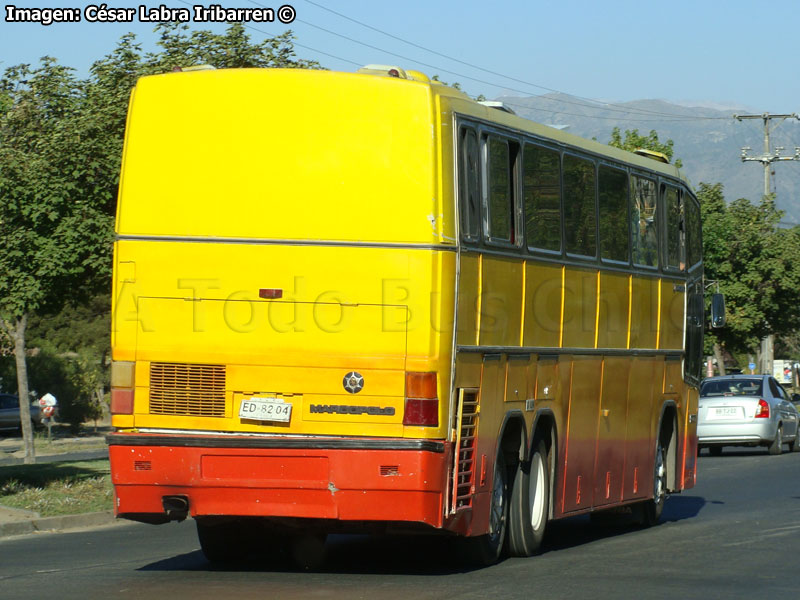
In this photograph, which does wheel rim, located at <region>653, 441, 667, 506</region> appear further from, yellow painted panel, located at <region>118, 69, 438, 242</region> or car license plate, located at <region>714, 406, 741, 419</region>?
car license plate, located at <region>714, 406, 741, 419</region>

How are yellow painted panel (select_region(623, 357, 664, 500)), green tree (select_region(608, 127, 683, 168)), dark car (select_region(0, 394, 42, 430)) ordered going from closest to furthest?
yellow painted panel (select_region(623, 357, 664, 500)) < dark car (select_region(0, 394, 42, 430)) < green tree (select_region(608, 127, 683, 168))

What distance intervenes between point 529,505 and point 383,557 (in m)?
1.27

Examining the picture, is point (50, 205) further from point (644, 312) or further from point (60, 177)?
point (644, 312)

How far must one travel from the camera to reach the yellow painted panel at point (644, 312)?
1478 cm

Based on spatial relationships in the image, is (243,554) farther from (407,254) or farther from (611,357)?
(611,357)

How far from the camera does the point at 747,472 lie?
2444cm

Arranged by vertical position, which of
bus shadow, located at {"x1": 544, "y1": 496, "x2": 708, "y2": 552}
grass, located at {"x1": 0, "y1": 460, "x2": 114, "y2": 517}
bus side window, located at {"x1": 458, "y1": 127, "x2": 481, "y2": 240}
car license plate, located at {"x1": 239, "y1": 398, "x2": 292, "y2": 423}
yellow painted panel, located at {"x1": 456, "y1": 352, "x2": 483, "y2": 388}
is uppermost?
bus side window, located at {"x1": 458, "y1": 127, "x2": 481, "y2": 240}

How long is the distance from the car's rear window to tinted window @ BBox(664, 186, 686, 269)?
45.2 ft

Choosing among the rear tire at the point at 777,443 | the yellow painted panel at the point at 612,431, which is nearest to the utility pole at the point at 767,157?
the rear tire at the point at 777,443

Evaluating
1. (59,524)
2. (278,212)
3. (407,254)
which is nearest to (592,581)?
(407,254)

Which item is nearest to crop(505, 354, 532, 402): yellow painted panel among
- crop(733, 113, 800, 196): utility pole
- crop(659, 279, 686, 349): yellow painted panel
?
crop(659, 279, 686, 349): yellow painted panel

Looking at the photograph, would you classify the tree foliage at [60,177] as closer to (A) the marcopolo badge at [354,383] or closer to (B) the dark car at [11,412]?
(A) the marcopolo badge at [354,383]

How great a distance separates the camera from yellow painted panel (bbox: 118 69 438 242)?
1037 cm

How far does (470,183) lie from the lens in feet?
35.3
